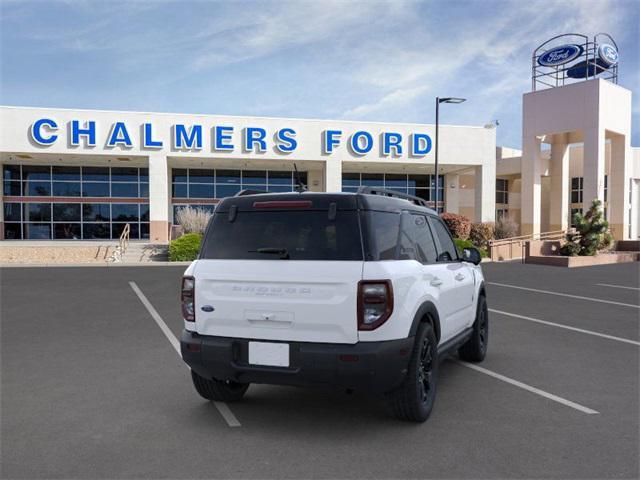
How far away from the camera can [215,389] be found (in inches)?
191

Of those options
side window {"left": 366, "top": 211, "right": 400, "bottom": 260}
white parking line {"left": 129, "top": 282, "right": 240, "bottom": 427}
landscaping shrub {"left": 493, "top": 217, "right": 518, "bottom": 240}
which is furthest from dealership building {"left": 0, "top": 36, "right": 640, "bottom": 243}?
side window {"left": 366, "top": 211, "right": 400, "bottom": 260}

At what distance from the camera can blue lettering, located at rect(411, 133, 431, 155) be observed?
32.1 metres

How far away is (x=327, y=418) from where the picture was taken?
462 cm

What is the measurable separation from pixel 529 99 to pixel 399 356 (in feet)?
107

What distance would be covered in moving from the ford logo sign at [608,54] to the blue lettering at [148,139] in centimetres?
2543

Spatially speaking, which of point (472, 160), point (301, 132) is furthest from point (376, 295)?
point (472, 160)

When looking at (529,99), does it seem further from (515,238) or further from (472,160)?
(515,238)

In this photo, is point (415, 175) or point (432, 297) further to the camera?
point (415, 175)

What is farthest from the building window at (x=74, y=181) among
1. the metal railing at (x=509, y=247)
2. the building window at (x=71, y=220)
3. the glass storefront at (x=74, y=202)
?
the metal railing at (x=509, y=247)

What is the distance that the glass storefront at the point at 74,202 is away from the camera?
32.4 m

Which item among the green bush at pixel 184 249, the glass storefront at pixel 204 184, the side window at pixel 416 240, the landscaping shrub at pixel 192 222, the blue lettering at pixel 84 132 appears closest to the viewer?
the side window at pixel 416 240

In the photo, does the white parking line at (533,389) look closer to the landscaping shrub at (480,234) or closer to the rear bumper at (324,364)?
the rear bumper at (324,364)

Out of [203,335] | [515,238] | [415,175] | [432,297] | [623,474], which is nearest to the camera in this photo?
[623,474]

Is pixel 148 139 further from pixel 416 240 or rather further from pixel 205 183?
pixel 416 240
